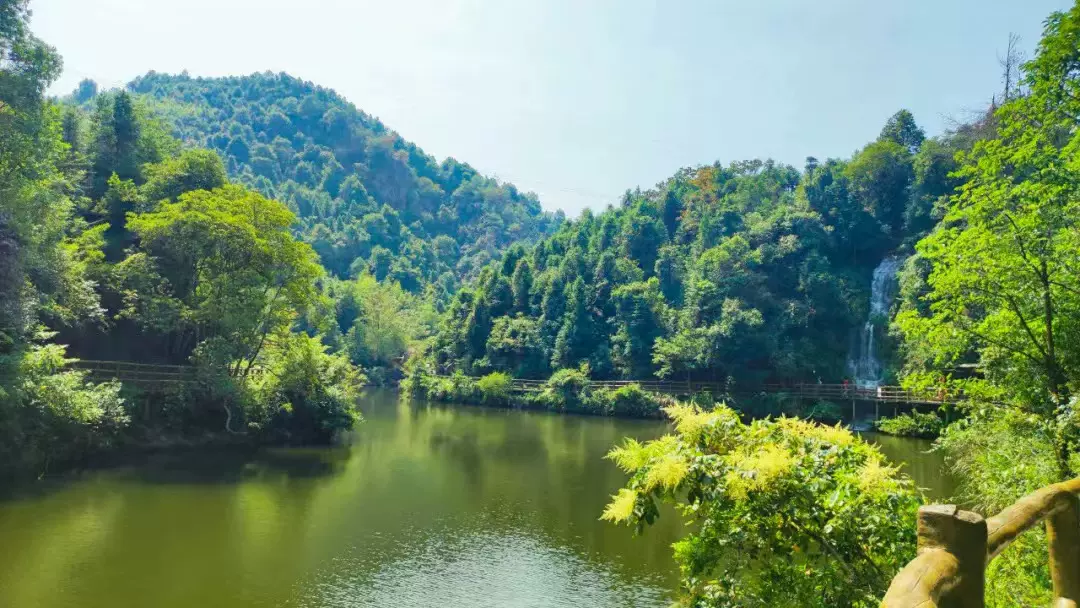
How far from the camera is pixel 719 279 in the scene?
1917 inches

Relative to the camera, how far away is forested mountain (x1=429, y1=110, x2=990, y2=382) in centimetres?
4650

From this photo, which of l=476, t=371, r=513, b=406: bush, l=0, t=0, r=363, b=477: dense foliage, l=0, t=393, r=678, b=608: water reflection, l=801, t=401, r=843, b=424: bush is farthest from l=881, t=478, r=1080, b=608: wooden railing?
l=476, t=371, r=513, b=406: bush

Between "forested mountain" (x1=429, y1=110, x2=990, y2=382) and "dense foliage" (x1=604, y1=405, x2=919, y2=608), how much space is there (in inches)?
1612

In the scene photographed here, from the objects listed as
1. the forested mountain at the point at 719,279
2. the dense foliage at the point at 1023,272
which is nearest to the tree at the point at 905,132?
the forested mountain at the point at 719,279

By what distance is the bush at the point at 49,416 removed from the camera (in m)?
19.1

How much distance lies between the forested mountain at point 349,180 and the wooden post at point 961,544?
358 feet

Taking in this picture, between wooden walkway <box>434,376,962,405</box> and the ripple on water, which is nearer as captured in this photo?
the ripple on water

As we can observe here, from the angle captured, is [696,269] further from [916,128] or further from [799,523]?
[799,523]

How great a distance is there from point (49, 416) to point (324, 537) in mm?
10494

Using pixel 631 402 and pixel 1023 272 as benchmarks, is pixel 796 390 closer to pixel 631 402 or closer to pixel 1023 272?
pixel 631 402

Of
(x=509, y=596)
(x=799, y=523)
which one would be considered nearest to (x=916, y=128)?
(x=509, y=596)

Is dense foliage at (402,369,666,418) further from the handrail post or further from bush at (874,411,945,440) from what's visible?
the handrail post

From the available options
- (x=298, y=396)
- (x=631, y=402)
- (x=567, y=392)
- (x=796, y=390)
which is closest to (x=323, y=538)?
(x=298, y=396)

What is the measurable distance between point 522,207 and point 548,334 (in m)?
106
